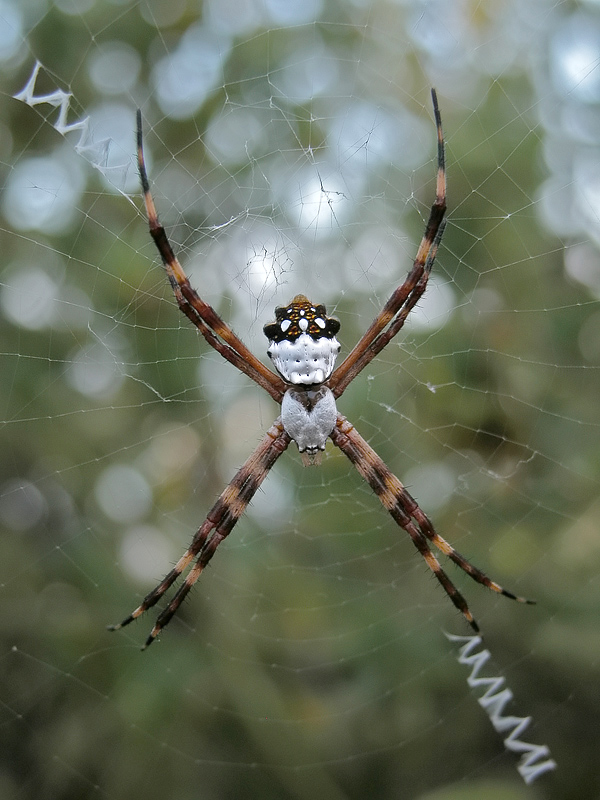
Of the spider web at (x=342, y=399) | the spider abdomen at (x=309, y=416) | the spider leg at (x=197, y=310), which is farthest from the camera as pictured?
the spider web at (x=342, y=399)

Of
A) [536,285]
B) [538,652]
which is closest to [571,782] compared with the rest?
[538,652]

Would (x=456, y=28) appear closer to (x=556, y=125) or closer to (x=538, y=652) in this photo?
(x=556, y=125)

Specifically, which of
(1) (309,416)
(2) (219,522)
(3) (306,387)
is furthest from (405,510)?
(2) (219,522)

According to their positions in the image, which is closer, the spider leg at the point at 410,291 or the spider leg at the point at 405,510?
the spider leg at the point at 410,291

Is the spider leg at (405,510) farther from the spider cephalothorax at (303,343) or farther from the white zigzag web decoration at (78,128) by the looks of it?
the white zigzag web decoration at (78,128)

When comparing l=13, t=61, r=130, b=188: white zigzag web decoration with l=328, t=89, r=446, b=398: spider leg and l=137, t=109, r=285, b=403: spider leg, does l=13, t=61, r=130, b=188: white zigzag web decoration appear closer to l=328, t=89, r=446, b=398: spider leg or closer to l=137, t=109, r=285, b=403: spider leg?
l=137, t=109, r=285, b=403: spider leg

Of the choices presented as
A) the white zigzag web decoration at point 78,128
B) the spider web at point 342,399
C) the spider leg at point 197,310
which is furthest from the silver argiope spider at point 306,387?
the white zigzag web decoration at point 78,128

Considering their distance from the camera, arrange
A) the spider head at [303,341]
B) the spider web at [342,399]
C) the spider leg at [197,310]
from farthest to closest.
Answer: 1. the spider web at [342,399]
2. the spider head at [303,341]
3. the spider leg at [197,310]

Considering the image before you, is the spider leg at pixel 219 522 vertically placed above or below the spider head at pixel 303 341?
below

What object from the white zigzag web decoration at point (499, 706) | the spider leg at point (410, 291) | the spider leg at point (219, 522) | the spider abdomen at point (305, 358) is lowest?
the white zigzag web decoration at point (499, 706)
